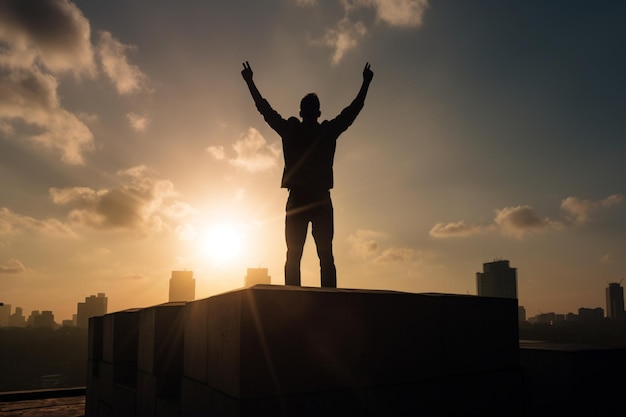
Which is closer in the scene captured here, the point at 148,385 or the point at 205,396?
the point at 205,396

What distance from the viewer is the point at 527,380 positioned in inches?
262

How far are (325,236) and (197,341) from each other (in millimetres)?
2237

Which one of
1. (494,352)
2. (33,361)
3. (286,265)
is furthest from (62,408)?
(33,361)

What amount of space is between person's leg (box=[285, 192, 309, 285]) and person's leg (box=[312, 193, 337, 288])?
159 millimetres

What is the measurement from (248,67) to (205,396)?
4.19 metres

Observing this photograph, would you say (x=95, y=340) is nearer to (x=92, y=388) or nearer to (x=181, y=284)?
(x=92, y=388)

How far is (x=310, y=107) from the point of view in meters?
6.35

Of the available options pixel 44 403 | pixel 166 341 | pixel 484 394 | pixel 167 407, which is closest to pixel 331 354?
pixel 484 394

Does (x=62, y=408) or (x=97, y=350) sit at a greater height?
(x=97, y=350)

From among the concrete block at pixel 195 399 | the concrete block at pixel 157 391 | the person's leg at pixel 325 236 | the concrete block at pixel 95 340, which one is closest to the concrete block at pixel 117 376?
the concrete block at pixel 95 340

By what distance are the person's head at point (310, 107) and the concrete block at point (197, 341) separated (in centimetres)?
290

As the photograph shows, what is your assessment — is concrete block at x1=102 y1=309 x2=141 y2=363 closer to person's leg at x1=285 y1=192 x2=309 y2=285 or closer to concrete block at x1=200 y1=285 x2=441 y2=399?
person's leg at x1=285 y1=192 x2=309 y2=285

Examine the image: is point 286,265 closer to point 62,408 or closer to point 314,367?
point 314,367

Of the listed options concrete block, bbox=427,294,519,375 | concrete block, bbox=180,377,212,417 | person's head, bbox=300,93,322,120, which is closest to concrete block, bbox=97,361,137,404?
concrete block, bbox=180,377,212,417
